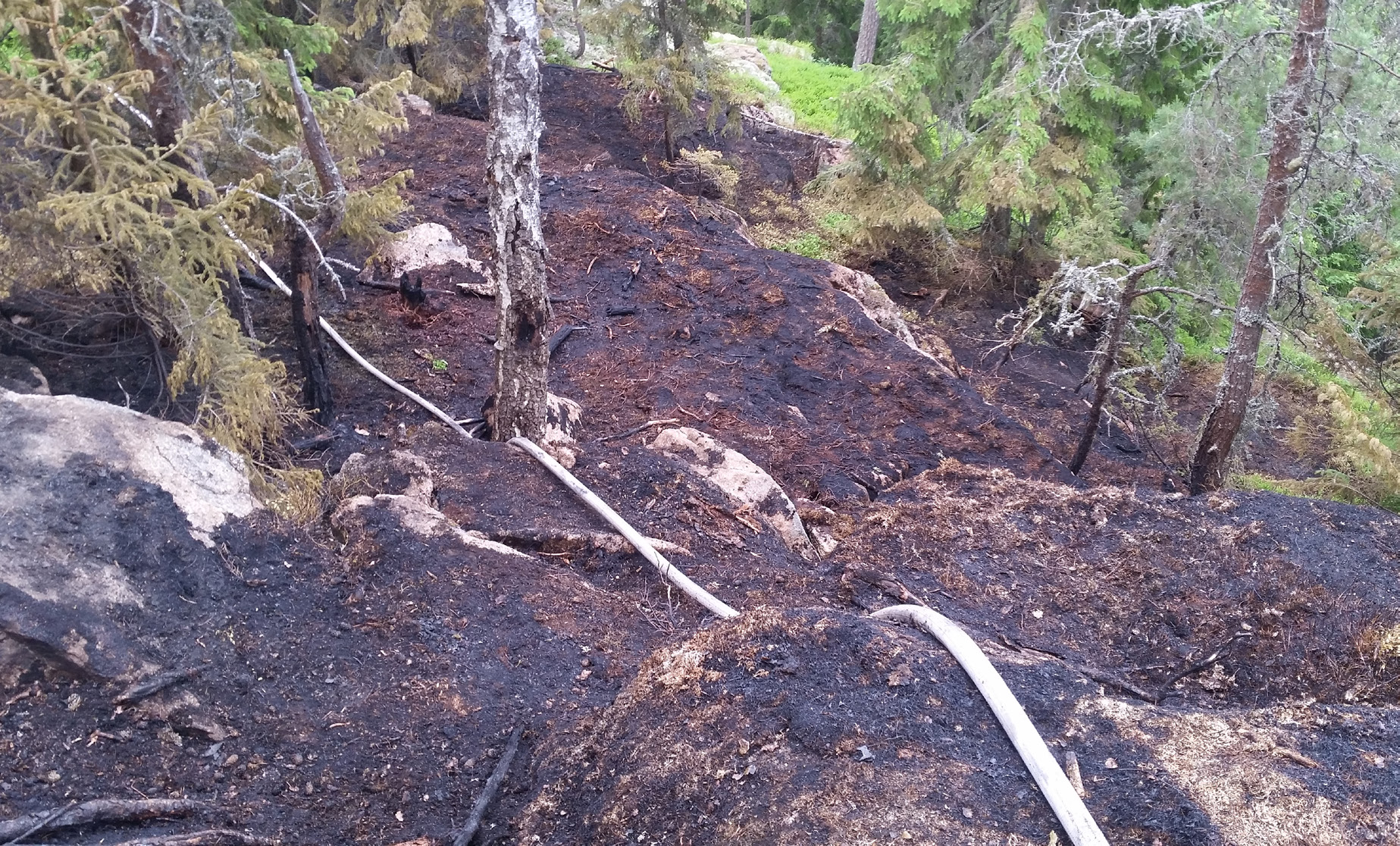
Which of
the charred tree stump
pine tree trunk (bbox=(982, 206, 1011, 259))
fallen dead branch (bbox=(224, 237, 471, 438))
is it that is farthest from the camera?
pine tree trunk (bbox=(982, 206, 1011, 259))

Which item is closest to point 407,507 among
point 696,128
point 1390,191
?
point 1390,191

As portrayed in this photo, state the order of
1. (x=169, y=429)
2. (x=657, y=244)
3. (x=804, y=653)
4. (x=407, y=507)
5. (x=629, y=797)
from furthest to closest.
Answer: (x=657, y=244)
(x=407, y=507)
(x=169, y=429)
(x=804, y=653)
(x=629, y=797)

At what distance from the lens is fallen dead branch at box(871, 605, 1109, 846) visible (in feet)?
9.31

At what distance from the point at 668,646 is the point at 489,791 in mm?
1055

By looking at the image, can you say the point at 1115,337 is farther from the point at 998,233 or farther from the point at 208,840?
the point at 208,840

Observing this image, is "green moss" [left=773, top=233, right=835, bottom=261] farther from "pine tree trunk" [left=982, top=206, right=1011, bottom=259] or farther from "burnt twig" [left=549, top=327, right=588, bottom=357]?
"burnt twig" [left=549, top=327, right=588, bottom=357]

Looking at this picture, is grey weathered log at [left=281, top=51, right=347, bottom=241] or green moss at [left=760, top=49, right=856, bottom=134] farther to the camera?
green moss at [left=760, top=49, right=856, bottom=134]

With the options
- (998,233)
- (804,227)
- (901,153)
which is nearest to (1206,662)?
(901,153)

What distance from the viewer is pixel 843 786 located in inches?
120

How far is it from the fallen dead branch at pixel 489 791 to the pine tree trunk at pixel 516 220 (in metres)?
3.05

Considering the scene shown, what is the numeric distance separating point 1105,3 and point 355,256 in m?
10.0

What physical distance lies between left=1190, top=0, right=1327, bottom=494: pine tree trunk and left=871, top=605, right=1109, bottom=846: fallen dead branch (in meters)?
5.92

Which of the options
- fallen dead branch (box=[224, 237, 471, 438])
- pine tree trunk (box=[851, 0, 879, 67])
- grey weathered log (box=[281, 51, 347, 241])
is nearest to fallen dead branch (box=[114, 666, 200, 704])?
fallen dead branch (box=[224, 237, 471, 438])

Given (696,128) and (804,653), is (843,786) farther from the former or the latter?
(696,128)
